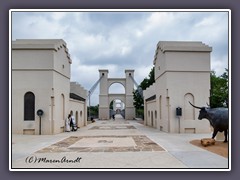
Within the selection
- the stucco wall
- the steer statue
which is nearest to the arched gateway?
the stucco wall

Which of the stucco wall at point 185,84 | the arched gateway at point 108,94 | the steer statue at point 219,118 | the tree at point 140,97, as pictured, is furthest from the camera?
the arched gateway at point 108,94

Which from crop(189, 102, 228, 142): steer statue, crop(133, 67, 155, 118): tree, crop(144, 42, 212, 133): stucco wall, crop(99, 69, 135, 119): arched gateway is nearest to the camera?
crop(189, 102, 228, 142): steer statue

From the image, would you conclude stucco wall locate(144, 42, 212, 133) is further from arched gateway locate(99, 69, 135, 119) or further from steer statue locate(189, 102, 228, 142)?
A: arched gateway locate(99, 69, 135, 119)

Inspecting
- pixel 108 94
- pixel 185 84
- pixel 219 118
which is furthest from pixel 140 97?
pixel 219 118

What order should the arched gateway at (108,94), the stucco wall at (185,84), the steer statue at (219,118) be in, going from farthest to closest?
the arched gateway at (108,94), the stucco wall at (185,84), the steer statue at (219,118)

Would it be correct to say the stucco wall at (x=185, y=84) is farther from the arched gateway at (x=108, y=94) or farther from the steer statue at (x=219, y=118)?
the arched gateway at (x=108, y=94)

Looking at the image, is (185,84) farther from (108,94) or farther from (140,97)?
(108,94)

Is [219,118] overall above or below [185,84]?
below

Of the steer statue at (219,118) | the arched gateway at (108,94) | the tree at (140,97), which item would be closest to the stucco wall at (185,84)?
the steer statue at (219,118)

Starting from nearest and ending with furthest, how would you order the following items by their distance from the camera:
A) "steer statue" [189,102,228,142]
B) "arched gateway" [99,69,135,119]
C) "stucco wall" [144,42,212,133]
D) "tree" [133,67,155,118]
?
"steer statue" [189,102,228,142]
"stucco wall" [144,42,212,133]
"tree" [133,67,155,118]
"arched gateway" [99,69,135,119]

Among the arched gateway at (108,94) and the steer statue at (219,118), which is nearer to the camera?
the steer statue at (219,118)

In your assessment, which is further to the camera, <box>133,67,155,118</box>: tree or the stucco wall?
<box>133,67,155,118</box>: tree
